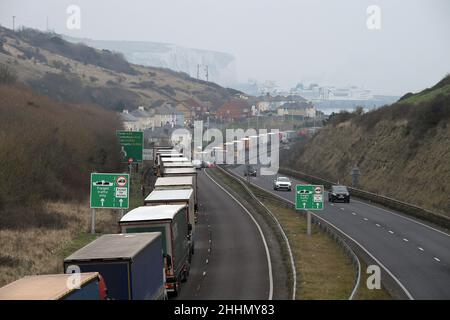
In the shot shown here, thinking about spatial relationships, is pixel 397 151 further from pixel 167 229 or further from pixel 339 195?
pixel 167 229

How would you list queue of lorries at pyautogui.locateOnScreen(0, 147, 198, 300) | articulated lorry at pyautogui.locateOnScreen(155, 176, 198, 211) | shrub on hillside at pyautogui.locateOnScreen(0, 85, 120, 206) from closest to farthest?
queue of lorries at pyautogui.locateOnScreen(0, 147, 198, 300)
articulated lorry at pyautogui.locateOnScreen(155, 176, 198, 211)
shrub on hillside at pyautogui.locateOnScreen(0, 85, 120, 206)

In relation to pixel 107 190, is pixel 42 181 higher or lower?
lower

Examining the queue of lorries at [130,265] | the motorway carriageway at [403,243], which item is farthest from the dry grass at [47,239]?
the motorway carriageway at [403,243]

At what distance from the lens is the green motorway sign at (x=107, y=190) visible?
4003cm

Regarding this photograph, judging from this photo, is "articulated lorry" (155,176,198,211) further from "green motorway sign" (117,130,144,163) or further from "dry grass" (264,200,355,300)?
"green motorway sign" (117,130,144,163)

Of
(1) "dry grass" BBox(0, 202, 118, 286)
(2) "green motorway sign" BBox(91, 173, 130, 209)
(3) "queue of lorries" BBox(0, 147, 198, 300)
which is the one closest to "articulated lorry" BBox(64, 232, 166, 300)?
(3) "queue of lorries" BBox(0, 147, 198, 300)

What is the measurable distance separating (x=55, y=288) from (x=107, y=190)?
1015 inches

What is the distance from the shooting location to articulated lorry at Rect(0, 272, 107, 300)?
46.5 ft

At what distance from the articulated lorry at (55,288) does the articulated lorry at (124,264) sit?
79.5 inches

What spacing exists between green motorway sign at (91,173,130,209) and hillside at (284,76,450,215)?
84.3 ft

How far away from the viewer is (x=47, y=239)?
130 feet

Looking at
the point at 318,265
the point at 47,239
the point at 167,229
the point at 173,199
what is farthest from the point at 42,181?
the point at 167,229

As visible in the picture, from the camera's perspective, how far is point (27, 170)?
5075 centimetres

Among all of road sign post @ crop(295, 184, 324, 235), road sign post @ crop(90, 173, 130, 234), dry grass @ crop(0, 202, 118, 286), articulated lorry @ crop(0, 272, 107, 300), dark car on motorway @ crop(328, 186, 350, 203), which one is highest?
articulated lorry @ crop(0, 272, 107, 300)
